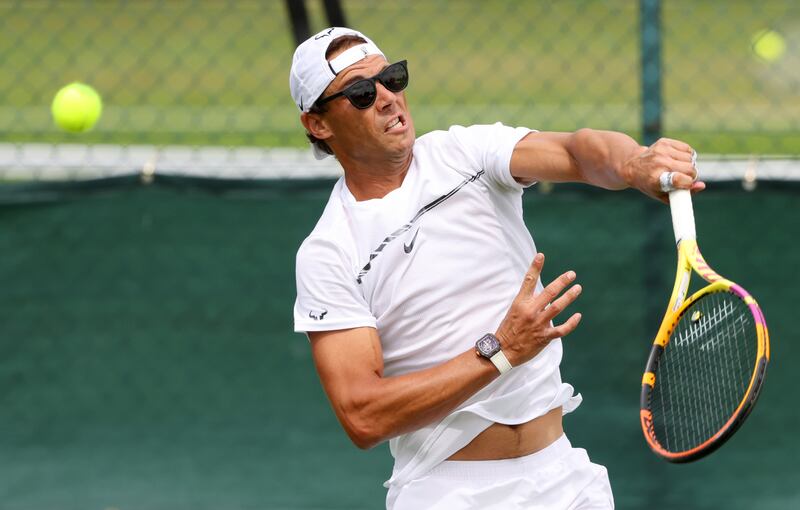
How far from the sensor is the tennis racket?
2.67m

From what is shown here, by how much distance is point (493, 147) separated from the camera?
305 centimetres

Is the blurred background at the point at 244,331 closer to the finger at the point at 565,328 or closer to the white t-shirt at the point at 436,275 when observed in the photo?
the white t-shirt at the point at 436,275

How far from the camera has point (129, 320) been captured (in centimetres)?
479

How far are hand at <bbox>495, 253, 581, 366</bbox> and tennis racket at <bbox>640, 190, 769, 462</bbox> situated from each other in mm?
299

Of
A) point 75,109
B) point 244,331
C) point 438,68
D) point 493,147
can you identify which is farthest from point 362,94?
point 438,68

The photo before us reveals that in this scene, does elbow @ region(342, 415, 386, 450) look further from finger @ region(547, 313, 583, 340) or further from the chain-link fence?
the chain-link fence

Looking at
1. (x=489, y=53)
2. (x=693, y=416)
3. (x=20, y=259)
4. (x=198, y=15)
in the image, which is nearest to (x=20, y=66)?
(x=198, y=15)

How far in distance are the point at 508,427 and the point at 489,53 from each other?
1420 cm

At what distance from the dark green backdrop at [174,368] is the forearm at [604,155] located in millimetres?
1816

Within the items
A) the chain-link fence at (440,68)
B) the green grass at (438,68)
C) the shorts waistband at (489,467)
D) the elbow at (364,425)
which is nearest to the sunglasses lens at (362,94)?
the elbow at (364,425)

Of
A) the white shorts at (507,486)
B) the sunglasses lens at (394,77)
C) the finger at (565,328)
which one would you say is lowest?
the white shorts at (507,486)

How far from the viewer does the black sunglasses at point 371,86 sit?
3090 mm

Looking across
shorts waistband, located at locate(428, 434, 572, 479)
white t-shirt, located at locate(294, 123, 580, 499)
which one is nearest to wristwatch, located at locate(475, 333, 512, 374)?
white t-shirt, located at locate(294, 123, 580, 499)

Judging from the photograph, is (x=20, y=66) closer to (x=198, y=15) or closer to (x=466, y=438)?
(x=198, y=15)
